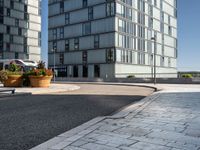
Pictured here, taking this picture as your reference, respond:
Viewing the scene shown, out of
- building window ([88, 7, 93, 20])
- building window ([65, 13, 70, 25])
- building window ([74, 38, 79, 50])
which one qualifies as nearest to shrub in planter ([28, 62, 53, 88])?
building window ([88, 7, 93, 20])

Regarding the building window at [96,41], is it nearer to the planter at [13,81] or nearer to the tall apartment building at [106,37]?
the tall apartment building at [106,37]

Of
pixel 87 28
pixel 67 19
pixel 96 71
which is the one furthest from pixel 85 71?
pixel 67 19

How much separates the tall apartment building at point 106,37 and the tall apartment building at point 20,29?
469 inches

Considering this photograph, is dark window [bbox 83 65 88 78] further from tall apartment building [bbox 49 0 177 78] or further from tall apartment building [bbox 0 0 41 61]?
tall apartment building [bbox 0 0 41 61]

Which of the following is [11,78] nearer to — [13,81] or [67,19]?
[13,81]

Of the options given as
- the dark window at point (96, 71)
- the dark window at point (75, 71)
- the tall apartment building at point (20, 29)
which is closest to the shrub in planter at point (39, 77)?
the dark window at point (96, 71)

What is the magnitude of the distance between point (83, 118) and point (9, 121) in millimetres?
1997

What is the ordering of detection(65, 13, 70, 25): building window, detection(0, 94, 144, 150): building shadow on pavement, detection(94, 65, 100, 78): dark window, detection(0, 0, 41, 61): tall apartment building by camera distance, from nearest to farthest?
detection(0, 94, 144, 150): building shadow on pavement, detection(94, 65, 100, 78): dark window, detection(65, 13, 70, 25): building window, detection(0, 0, 41, 61): tall apartment building

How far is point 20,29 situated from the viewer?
77.6 m

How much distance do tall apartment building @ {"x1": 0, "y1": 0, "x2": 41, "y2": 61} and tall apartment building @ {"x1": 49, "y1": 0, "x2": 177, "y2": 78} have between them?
11.9m

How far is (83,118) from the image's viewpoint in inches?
324

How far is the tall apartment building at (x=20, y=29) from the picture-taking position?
73.4 meters

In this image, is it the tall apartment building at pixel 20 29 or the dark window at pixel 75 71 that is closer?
the dark window at pixel 75 71

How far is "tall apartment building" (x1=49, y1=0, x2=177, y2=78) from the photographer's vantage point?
2261 inches
